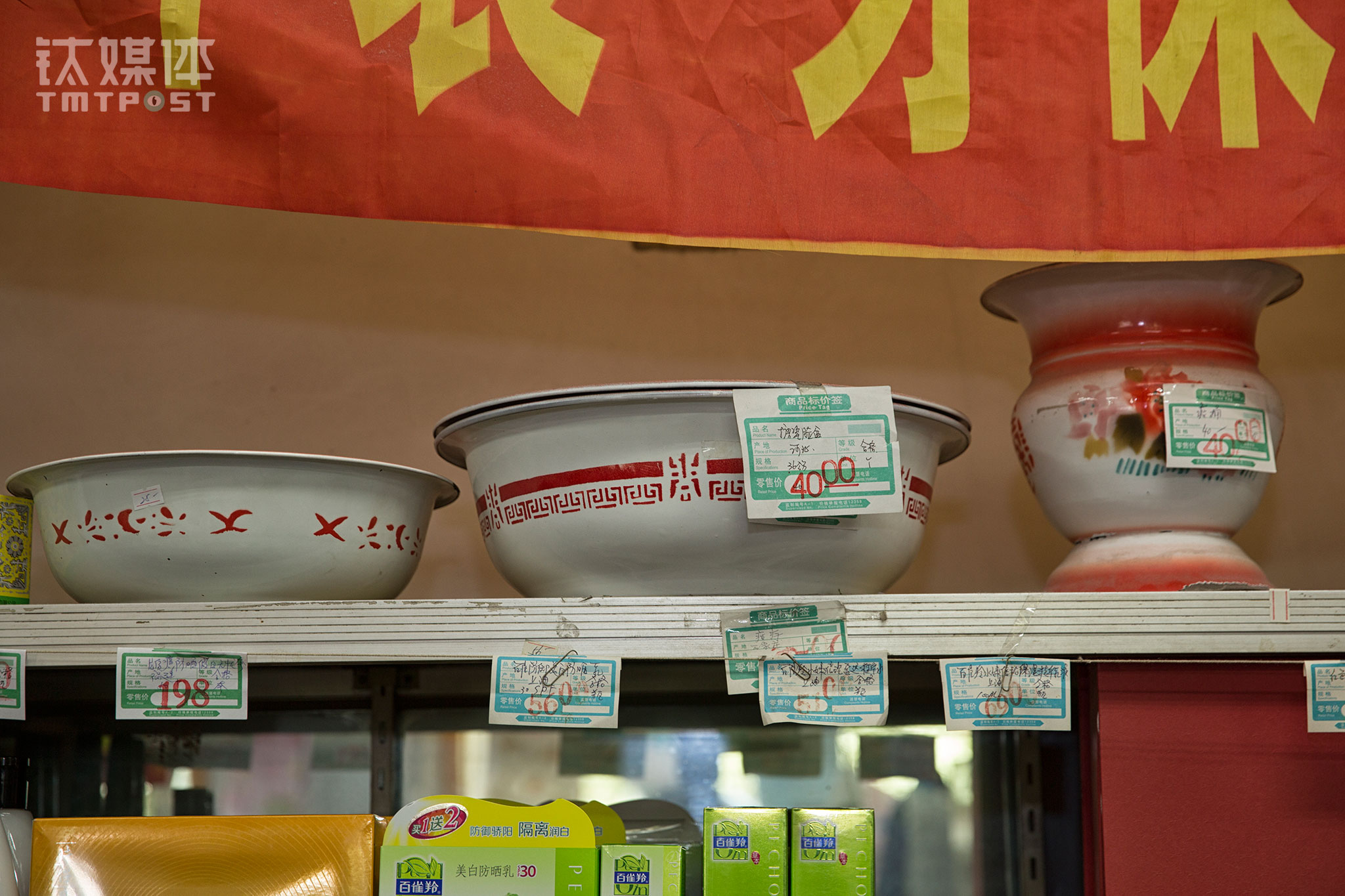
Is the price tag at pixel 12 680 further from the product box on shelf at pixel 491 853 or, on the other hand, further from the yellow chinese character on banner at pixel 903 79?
the yellow chinese character on banner at pixel 903 79

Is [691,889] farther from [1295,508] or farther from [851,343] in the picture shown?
[1295,508]

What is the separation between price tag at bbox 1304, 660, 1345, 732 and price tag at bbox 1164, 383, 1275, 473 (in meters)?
0.17

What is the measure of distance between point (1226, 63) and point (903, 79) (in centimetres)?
24

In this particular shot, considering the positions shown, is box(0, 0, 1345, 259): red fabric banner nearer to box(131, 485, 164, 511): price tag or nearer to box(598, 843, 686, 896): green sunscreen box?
box(131, 485, 164, 511): price tag

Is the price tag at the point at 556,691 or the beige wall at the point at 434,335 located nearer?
the price tag at the point at 556,691

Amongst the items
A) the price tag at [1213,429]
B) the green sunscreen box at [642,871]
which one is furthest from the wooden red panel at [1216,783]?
the green sunscreen box at [642,871]

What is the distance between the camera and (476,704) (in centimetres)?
133

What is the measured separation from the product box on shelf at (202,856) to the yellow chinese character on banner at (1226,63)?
789 millimetres

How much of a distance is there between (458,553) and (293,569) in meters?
0.45

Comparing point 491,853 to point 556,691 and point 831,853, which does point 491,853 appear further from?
point 831,853

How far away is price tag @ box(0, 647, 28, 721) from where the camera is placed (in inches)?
37.9

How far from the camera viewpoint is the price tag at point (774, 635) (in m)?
0.91

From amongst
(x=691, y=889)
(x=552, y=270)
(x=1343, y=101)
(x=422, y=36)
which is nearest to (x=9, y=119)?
(x=422, y=36)

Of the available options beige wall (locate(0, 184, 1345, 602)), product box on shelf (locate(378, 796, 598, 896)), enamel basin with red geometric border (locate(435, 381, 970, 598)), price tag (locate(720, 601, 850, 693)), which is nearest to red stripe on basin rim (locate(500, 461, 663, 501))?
enamel basin with red geometric border (locate(435, 381, 970, 598))
